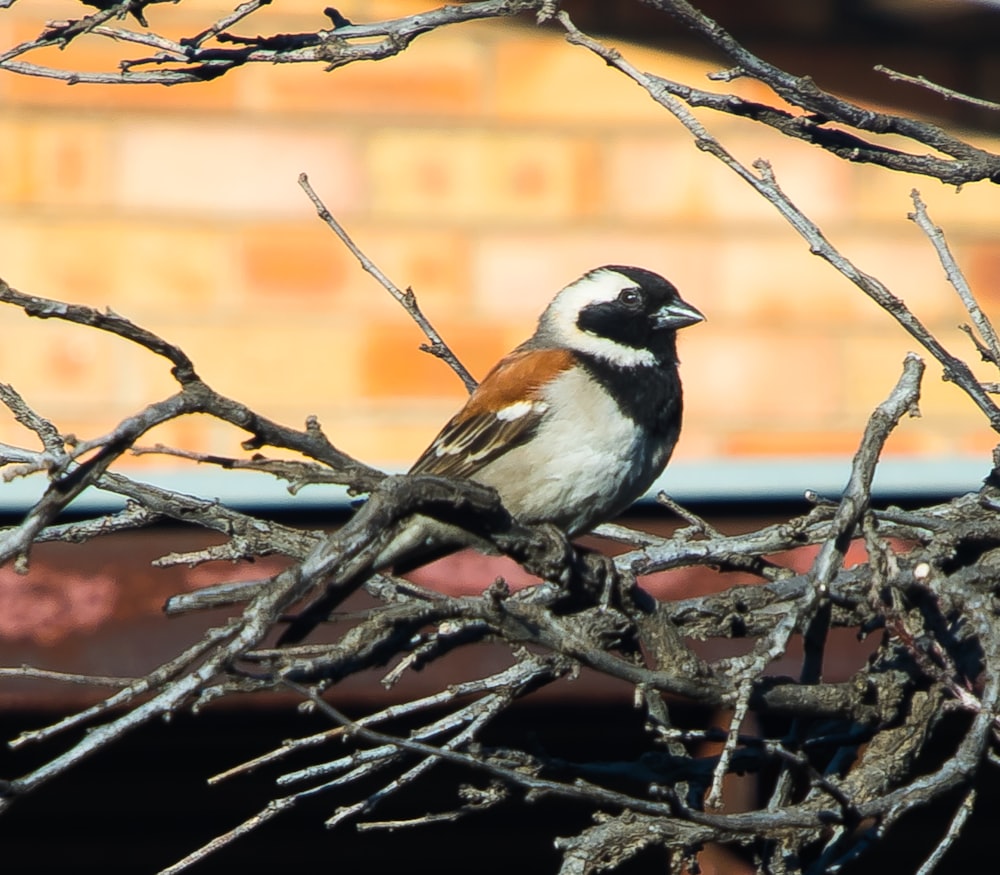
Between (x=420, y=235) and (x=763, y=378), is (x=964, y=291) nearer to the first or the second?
(x=763, y=378)

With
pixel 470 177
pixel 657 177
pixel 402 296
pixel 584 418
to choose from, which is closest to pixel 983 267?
pixel 657 177

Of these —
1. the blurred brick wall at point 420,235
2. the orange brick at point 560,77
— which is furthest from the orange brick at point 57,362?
the orange brick at point 560,77

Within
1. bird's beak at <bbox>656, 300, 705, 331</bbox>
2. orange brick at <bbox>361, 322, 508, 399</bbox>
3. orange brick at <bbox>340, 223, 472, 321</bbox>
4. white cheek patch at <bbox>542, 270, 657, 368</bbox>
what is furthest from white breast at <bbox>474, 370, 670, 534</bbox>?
orange brick at <bbox>340, 223, 472, 321</bbox>

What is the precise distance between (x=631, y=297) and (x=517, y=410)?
74 cm

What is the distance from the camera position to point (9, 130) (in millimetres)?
5867

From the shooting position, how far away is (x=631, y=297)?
5.06m

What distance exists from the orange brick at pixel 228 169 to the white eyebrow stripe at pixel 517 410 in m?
1.73

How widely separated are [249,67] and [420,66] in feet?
2.11

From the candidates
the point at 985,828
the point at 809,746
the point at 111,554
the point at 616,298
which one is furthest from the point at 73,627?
the point at 985,828

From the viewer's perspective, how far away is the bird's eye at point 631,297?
503 centimetres

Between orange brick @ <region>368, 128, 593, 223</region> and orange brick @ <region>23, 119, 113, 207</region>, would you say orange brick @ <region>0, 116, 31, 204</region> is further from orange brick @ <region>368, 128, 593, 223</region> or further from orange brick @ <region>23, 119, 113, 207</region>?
orange brick @ <region>368, 128, 593, 223</region>

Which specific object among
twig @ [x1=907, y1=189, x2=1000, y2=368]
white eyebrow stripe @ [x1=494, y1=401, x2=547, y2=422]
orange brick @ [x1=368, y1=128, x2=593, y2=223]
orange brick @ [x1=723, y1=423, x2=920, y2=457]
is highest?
twig @ [x1=907, y1=189, x2=1000, y2=368]

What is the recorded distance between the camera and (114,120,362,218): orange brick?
Result: 234 inches

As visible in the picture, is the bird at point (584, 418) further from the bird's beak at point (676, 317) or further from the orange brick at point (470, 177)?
the orange brick at point (470, 177)
